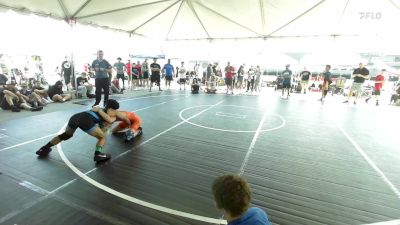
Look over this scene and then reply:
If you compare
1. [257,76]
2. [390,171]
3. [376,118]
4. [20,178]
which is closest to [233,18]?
[257,76]

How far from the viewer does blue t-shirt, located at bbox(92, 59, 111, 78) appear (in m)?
8.38

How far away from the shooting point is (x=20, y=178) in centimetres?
327

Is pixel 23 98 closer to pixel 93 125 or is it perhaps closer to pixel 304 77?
pixel 93 125

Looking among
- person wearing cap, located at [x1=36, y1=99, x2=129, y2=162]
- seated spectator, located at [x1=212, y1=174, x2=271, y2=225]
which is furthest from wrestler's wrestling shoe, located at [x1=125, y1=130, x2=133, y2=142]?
seated spectator, located at [x1=212, y1=174, x2=271, y2=225]

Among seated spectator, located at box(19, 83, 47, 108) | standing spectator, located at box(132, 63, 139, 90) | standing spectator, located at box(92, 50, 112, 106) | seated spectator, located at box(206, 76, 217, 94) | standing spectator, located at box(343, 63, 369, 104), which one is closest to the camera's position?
seated spectator, located at box(19, 83, 47, 108)

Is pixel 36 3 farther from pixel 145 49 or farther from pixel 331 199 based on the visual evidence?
pixel 331 199

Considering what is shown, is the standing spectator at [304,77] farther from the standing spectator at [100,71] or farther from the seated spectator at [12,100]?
the seated spectator at [12,100]

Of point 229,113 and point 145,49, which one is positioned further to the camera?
point 145,49

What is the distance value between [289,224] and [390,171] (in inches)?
101

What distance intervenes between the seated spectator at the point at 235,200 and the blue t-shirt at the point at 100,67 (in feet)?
26.1

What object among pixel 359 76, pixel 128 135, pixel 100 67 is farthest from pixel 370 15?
pixel 128 135

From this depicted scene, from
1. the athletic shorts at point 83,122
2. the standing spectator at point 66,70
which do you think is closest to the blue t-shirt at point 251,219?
the athletic shorts at point 83,122

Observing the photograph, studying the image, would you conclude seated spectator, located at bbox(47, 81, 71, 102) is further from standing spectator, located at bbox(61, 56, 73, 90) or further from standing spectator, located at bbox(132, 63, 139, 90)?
standing spectator, located at bbox(132, 63, 139, 90)

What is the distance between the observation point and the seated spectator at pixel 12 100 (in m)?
7.46
